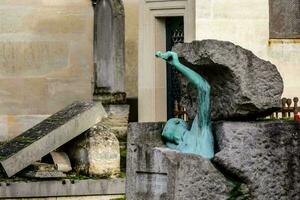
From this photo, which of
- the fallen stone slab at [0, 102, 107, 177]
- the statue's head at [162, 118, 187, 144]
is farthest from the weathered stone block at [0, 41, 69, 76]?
the statue's head at [162, 118, 187, 144]

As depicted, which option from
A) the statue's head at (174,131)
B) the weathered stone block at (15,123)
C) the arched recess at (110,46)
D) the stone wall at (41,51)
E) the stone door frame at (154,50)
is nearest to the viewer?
the statue's head at (174,131)

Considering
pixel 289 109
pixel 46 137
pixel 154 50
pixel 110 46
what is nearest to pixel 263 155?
pixel 46 137

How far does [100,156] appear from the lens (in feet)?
47.6

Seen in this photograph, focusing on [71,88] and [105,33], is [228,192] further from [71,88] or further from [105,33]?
[71,88]

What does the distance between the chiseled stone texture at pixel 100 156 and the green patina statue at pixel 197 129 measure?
5.82 metres

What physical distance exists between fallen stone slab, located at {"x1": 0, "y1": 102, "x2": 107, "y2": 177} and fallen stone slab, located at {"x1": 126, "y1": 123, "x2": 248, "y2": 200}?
223 inches

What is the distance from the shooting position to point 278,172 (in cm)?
834

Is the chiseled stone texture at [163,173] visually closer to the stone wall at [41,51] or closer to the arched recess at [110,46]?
the arched recess at [110,46]

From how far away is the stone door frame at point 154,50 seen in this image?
1805 cm

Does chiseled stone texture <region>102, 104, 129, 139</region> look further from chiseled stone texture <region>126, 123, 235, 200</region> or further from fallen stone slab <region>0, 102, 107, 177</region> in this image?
chiseled stone texture <region>126, 123, 235, 200</region>

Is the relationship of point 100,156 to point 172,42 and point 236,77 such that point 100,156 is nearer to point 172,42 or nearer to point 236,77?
point 172,42

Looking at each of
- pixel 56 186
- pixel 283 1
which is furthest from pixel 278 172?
pixel 283 1

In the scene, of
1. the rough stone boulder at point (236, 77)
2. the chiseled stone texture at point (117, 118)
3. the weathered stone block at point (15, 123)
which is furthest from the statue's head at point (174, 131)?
the weathered stone block at point (15, 123)

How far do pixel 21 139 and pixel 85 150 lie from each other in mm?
839
